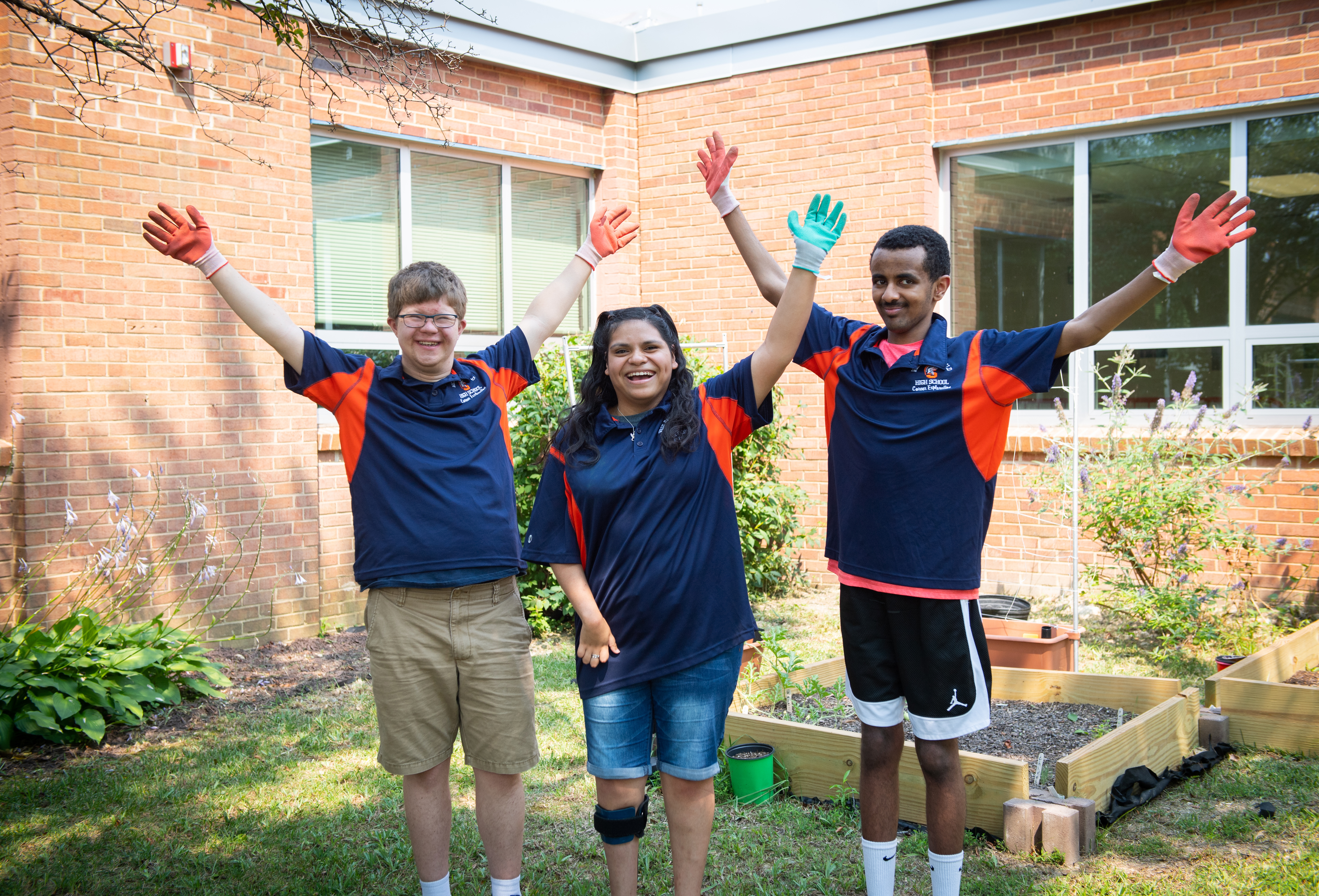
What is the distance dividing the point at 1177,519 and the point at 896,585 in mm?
4465

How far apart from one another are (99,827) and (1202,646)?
5881 mm

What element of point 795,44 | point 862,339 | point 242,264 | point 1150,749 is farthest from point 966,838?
point 795,44

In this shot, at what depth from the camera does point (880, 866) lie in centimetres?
304

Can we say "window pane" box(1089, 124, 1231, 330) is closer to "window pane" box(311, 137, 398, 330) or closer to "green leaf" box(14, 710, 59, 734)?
"window pane" box(311, 137, 398, 330)

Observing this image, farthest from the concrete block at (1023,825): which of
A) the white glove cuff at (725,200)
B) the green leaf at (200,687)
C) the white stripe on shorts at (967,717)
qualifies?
the green leaf at (200,687)

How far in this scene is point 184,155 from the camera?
635cm

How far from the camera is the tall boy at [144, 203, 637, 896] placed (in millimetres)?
2941

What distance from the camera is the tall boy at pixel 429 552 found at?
→ 9.65 ft

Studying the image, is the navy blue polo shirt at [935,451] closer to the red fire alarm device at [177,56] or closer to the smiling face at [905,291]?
the smiling face at [905,291]

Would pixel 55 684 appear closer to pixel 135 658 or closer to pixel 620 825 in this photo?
pixel 135 658

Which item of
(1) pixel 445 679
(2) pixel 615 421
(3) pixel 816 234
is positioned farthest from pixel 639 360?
(1) pixel 445 679

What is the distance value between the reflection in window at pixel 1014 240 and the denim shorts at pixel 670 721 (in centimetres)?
590

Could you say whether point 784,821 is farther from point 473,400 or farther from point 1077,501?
point 1077,501

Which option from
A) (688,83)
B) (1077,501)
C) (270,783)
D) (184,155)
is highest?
(688,83)
